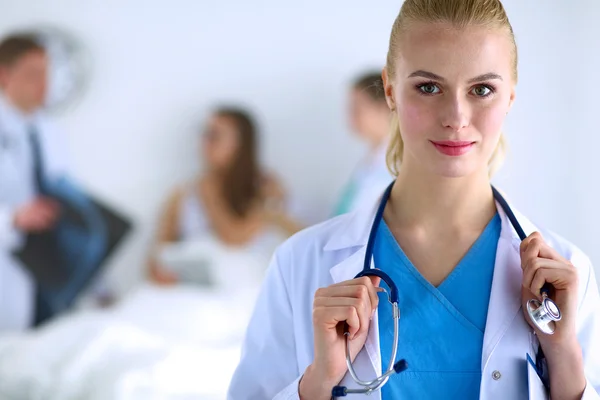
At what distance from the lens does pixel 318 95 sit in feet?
11.8

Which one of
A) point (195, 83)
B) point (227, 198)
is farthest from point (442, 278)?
point (195, 83)

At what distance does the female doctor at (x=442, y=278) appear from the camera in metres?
1.02

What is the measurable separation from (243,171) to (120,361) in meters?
1.54

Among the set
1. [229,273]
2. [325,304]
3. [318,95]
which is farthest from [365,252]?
[318,95]

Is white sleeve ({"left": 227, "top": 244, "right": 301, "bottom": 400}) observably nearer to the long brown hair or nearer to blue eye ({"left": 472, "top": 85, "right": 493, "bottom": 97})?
blue eye ({"left": 472, "top": 85, "right": 493, "bottom": 97})

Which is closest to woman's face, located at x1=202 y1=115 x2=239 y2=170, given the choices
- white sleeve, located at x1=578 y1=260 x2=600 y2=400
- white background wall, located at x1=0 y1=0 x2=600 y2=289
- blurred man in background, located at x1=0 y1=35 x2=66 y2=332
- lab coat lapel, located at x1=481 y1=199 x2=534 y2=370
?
white background wall, located at x1=0 y1=0 x2=600 y2=289

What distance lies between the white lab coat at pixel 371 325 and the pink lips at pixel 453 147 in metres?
0.17

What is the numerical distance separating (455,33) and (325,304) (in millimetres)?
412

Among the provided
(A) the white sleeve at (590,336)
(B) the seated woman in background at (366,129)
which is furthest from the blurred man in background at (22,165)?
(A) the white sleeve at (590,336)

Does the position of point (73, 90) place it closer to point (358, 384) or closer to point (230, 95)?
point (230, 95)

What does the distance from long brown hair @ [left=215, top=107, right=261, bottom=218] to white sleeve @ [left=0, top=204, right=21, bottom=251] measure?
95cm

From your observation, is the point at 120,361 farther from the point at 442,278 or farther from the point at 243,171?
the point at 243,171

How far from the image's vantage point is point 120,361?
81.2 inches

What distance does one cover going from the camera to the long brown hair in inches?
136
